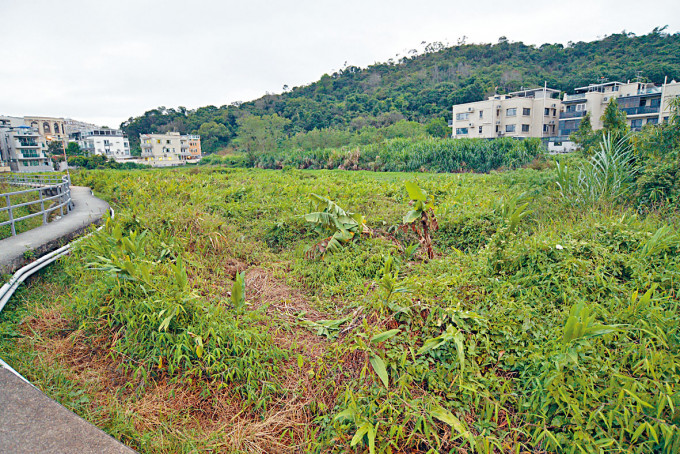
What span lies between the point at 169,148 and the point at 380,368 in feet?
229

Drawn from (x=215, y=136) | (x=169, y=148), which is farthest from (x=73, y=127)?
(x=215, y=136)

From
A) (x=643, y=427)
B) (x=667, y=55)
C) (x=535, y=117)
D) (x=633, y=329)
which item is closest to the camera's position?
(x=643, y=427)

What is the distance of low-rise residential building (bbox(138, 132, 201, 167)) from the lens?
6338 cm

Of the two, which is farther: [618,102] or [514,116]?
[514,116]

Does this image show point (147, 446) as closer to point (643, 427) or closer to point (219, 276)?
Answer: point (219, 276)

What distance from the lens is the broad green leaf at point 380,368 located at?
9.98ft

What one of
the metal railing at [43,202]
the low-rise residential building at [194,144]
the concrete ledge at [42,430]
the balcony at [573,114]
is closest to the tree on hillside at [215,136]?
the low-rise residential building at [194,144]

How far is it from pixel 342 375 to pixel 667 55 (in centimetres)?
6280

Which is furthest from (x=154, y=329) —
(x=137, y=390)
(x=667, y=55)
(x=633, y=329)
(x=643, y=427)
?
(x=667, y=55)

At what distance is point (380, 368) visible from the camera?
10.3 feet

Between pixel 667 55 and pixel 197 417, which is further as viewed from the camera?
pixel 667 55

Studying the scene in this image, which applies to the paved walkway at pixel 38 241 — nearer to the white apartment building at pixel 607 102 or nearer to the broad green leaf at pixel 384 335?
the broad green leaf at pixel 384 335

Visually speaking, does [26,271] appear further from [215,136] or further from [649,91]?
[215,136]

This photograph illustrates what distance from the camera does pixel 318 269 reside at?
18.2ft
